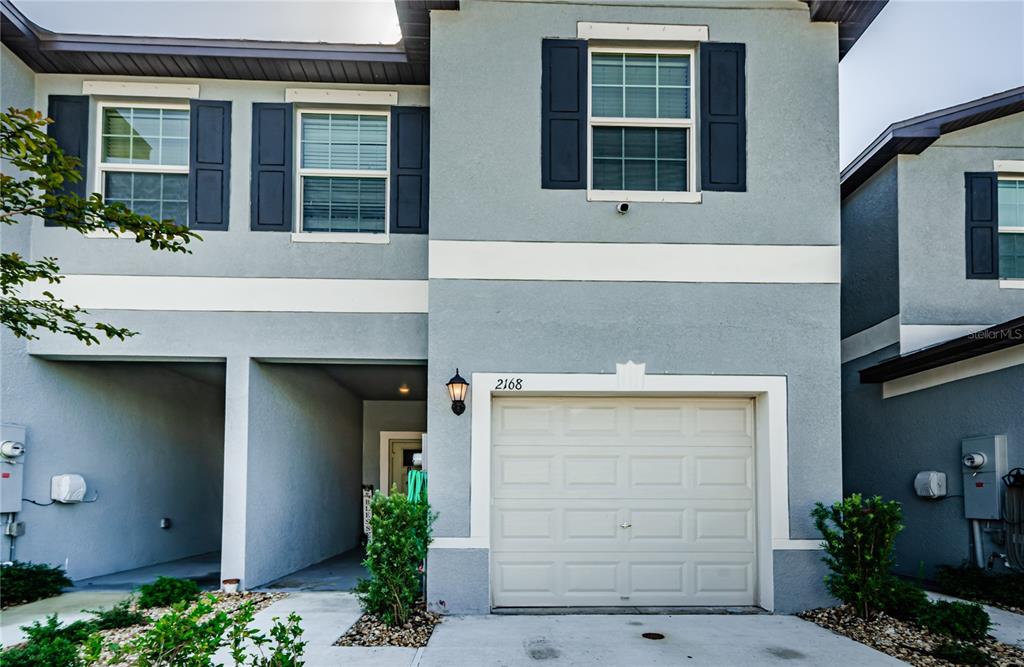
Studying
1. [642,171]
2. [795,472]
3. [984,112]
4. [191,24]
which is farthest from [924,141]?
[191,24]

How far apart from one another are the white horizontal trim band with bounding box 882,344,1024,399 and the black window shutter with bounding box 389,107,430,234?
6349mm

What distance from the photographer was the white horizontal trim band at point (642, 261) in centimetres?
776

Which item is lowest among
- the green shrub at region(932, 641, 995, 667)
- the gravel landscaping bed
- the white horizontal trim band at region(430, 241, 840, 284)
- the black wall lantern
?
the gravel landscaping bed

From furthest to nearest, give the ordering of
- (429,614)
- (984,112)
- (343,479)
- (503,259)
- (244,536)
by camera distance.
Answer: (343,479) → (984,112) → (244,536) → (503,259) → (429,614)

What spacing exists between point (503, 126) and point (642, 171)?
1.51 metres

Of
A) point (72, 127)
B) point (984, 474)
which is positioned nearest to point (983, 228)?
point (984, 474)

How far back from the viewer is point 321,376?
10.7 meters

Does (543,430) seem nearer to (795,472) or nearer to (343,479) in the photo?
(795,472)

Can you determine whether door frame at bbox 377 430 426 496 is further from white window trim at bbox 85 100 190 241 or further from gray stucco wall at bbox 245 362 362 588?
white window trim at bbox 85 100 190 241

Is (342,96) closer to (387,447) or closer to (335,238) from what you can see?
(335,238)

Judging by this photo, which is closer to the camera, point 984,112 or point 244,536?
point 244,536

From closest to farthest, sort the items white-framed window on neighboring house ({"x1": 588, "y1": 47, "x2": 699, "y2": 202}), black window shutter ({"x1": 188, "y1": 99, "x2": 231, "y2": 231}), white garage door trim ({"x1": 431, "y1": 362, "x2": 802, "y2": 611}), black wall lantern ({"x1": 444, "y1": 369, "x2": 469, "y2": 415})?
black wall lantern ({"x1": 444, "y1": 369, "x2": 469, "y2": 415}) → white garage door trim ({"x1": 431, "y1": 362, "x2": 802, "y2": 611}) → white-framed window on neighboring house ({"x1": 588, "y1": 47, "x2": 699, "y2": 202}) → black window shutter ({"x1": 188, "y1": 99, "x2": 231, "y2": 231})

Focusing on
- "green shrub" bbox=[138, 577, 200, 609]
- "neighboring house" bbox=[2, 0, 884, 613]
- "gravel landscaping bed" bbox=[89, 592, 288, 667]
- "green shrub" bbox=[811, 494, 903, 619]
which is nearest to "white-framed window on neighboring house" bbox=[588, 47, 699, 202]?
"neighboring house" bbox=[2, 0, 884, 613]

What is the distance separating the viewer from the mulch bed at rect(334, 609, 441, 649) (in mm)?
6484
